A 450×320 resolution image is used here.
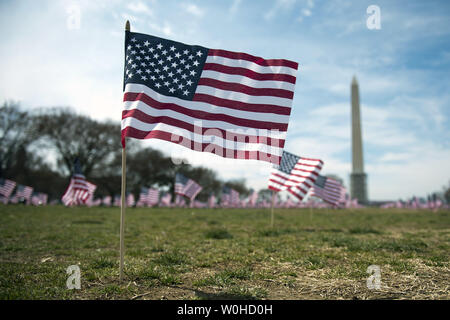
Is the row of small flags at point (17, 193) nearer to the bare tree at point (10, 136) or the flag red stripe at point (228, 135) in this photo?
the bare tree at point (10, 136)

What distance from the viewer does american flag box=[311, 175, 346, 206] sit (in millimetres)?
20516

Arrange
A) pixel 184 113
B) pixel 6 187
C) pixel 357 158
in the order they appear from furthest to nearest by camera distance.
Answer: pixel 357 158 < pixel 6 187 < pixel 184 113

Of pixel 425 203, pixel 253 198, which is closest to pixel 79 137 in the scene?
pixel 253 198

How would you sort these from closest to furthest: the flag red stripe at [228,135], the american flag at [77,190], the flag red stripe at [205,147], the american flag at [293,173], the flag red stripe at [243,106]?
the flag red stripe at [205,147] < the flag red stripe at [228,135] < the flag red stripe at [243,106] < the american flag at [293,173] < the american flag at [77,190]

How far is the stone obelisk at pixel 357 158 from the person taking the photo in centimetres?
6883

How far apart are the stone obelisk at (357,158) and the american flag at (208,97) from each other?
224 feet

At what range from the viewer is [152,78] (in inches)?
225

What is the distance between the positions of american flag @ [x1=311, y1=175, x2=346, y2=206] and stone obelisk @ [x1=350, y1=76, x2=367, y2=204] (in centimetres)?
5333

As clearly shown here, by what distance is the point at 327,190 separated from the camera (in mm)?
20953

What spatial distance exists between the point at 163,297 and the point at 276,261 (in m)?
3.23

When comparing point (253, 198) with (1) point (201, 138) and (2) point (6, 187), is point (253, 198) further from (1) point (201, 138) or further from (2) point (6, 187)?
(1) point (201, 138)

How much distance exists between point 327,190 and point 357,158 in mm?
59345
